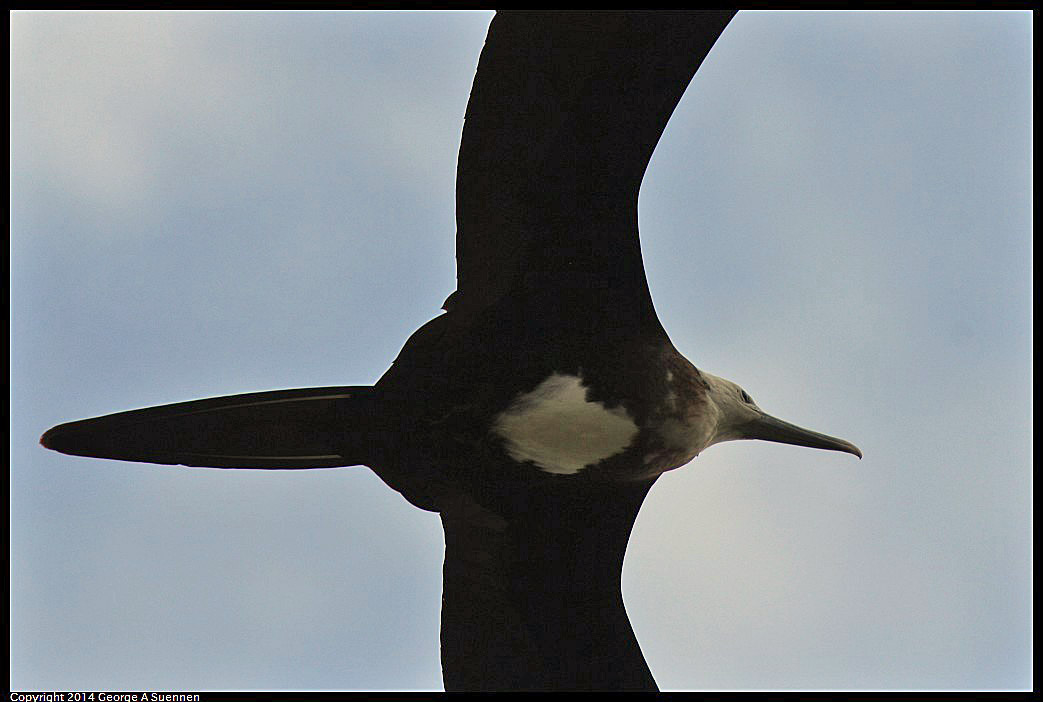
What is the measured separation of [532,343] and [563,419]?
13.6 inches

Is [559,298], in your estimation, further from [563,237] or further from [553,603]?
[553,603]

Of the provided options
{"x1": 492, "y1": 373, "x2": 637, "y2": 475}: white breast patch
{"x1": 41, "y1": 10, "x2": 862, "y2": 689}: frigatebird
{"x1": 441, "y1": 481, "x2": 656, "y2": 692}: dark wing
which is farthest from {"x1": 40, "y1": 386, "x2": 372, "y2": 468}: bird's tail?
{"x1": 441, "y1": 481, "x2": 656, "y2": 692}: dark wing

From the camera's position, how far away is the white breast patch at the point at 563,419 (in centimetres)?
434

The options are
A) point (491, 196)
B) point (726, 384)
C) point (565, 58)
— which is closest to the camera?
point (565, 58)

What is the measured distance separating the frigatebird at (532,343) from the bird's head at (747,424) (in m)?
0.05

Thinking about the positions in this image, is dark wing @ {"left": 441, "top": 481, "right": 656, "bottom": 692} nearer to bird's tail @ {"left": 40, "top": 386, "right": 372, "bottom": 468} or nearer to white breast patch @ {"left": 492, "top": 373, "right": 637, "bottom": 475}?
white breast patch @ {"left": 492, "top": 373, "right": 637, "bottom": 475}

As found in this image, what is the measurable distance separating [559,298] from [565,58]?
980mm

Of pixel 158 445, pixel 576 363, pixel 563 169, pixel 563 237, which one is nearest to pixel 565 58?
pixel 563 169

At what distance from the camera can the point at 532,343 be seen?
436 centimetres

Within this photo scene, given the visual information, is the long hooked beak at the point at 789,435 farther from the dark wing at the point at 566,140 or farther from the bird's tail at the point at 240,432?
the bird's tail at the point at 240,432

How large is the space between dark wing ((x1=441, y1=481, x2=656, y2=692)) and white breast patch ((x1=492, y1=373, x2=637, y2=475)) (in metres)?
0.52

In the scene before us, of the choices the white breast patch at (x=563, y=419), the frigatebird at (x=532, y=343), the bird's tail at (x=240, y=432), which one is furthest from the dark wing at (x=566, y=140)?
the bird's tail at (x=240, y=432)

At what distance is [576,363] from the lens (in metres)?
4.36

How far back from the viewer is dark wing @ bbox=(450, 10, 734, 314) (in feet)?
13.1
